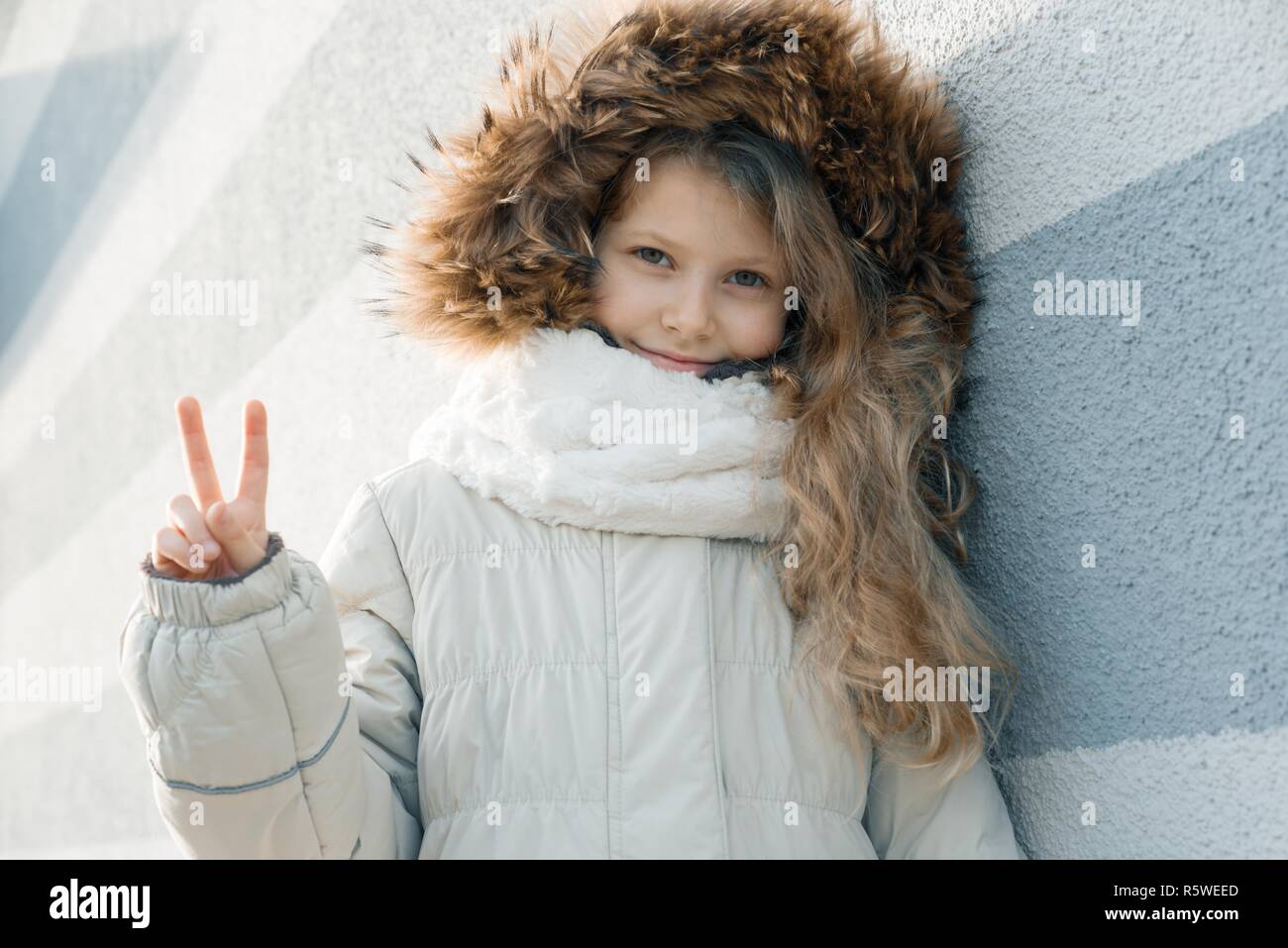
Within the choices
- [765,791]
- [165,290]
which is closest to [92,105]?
[165,290]

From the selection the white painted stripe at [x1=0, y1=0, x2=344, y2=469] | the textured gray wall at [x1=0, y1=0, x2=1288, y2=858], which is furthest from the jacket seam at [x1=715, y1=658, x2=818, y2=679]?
the white painted stripe at [x1=0, y1=0, x2=344, y2=469]

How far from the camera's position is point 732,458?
4.50ft

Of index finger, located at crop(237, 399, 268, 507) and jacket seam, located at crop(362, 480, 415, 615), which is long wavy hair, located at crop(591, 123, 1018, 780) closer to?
jacket seam, located at crop(362, 480, 415, 615)

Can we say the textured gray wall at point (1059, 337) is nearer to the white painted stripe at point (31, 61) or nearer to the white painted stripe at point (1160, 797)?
the white painted stripe at point (1160, 797)

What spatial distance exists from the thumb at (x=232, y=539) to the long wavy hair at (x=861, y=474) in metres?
0.59

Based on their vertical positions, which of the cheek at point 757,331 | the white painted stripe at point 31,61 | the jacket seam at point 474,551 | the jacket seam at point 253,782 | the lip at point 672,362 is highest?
the white painted stripe at point 31,61

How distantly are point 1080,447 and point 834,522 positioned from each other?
10.6 inches

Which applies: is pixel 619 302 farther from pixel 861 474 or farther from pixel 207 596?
pixel 207 596

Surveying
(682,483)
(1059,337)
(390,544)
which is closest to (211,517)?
(390,544)

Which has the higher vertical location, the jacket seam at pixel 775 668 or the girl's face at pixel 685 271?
the girl's face at pixel 685 271

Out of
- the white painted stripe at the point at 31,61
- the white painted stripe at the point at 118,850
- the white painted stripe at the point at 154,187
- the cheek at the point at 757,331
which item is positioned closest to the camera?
the cheek at the point at 757,331

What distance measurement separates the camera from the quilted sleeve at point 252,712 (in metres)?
1.02

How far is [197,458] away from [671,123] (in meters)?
0.66

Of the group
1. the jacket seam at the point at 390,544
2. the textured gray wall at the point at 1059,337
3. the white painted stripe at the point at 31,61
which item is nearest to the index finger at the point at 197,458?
the jacket seam at the point at 390,544
